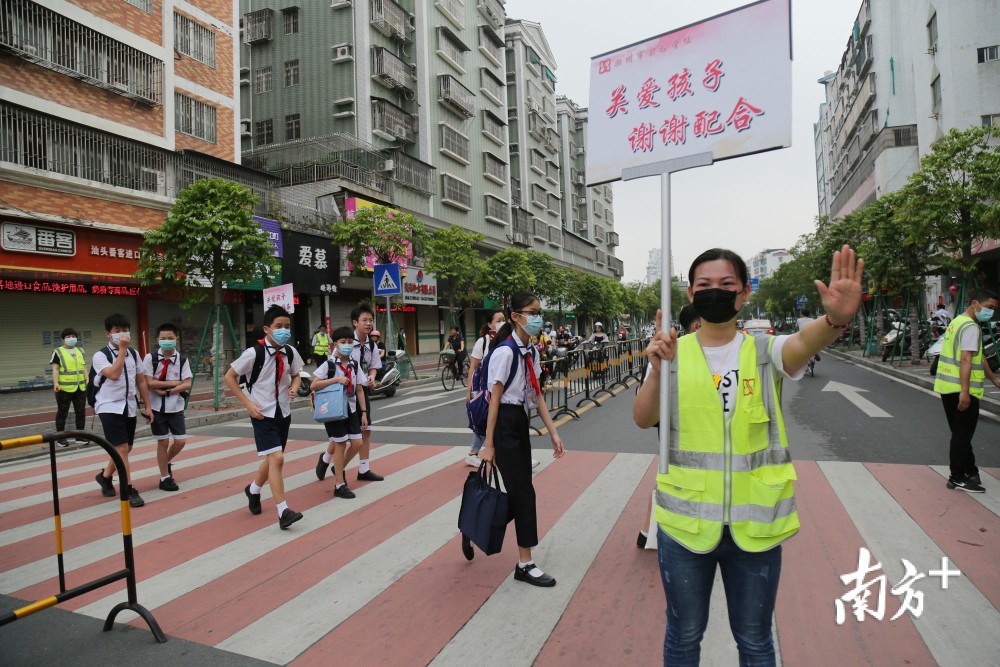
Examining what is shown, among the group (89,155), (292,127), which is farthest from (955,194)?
(292,127)

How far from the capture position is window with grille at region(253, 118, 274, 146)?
92.5 ft

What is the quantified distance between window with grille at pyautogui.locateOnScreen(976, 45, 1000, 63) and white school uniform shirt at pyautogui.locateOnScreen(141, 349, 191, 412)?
30533mm

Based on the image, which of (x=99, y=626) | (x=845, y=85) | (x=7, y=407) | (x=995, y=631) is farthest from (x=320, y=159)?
(x=845, y=85)

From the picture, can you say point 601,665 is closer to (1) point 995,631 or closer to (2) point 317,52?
(1) point 995,631

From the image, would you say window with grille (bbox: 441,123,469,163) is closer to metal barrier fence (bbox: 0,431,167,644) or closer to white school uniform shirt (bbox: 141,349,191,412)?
white school uniform shirt (bbox: 141,349,191,412)

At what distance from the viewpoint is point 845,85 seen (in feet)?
160

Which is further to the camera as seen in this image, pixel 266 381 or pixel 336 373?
pixel 336 373

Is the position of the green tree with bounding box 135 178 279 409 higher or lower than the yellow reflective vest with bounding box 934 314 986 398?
higher

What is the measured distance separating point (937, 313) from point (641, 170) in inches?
698

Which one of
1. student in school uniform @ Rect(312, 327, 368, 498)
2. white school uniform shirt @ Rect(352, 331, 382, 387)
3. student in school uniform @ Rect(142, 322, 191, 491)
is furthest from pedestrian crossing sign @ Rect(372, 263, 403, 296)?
student in school uniform @ Rect(312, 327, 368, 498)

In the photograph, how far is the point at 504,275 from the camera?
28141 mm

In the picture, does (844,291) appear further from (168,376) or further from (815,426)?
(815,426)

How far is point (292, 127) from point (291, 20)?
5.18m

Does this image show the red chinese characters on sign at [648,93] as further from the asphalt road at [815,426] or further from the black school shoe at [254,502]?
the asphalt road at [815,426]
